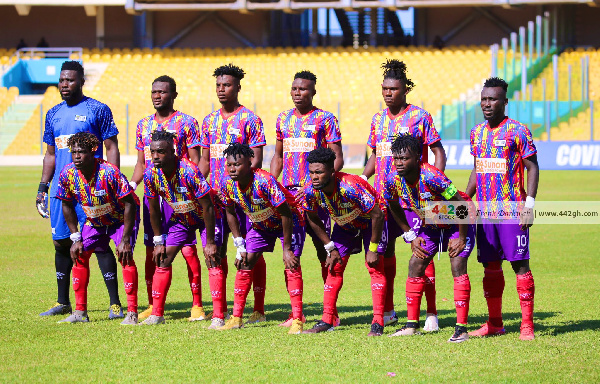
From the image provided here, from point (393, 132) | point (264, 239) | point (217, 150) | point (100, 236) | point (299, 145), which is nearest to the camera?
point (264, 239)

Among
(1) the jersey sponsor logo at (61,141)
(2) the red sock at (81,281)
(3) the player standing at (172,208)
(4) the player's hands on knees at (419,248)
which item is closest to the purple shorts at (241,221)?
(3) the player standing at (172,208)

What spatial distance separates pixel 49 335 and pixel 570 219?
13.8 meters

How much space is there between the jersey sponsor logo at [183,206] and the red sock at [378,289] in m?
1.85

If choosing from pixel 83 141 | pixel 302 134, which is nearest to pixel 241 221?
pixel 302 134

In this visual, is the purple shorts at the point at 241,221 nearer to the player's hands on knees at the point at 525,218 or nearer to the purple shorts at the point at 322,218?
the purple shorts at the point at 322,218

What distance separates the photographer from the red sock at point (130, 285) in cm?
875

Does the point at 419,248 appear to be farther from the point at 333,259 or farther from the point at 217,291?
the point at 217,291

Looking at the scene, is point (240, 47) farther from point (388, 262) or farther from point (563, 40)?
point (388, 262)

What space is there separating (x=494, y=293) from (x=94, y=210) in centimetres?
393

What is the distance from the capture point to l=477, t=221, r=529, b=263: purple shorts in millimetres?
7805

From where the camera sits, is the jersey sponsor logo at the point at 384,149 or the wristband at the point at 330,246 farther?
the jersey sponsor logo at the point at 384,149

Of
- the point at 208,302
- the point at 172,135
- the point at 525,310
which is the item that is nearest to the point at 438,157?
the point at 525,310

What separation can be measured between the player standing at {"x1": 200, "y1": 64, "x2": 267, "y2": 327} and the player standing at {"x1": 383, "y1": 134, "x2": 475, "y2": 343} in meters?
1.66

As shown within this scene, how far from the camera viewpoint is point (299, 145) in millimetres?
9133
